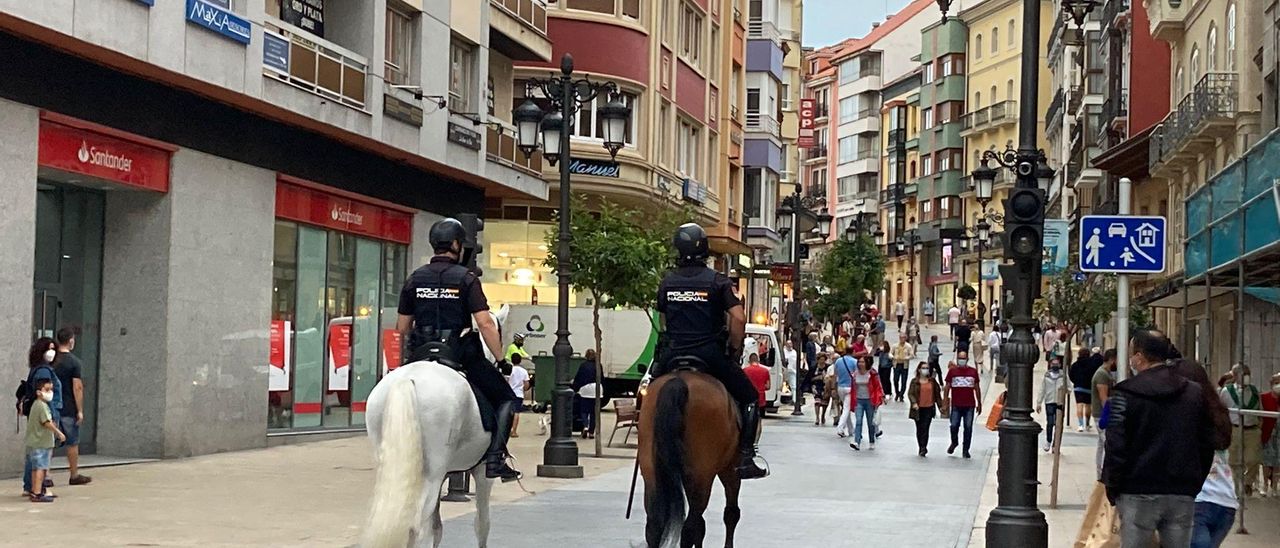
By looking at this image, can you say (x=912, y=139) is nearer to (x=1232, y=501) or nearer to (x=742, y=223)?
(x=742, y=223)

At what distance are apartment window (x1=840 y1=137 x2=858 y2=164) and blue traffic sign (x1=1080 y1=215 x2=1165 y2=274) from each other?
5004 inches

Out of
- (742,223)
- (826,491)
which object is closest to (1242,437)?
(826,491)

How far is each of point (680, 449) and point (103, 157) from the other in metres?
12.5

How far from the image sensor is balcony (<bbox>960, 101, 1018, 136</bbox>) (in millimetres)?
105625

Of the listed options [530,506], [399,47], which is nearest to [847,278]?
[399,47]

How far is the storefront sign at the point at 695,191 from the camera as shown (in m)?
48.5

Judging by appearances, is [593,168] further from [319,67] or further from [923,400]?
[319,67]

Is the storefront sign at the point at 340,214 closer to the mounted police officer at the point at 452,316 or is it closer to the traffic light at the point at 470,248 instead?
the traffic light at the point at 470,248

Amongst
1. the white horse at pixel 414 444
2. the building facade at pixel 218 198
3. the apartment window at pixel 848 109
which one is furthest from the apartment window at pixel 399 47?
the apartment window at pixel 848 109

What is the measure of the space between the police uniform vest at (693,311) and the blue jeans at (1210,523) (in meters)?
3.30

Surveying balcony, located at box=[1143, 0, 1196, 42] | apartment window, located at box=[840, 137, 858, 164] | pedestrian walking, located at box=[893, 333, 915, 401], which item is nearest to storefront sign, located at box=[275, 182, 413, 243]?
pedestrian walking, located at box=[893, 333, 915, 401]

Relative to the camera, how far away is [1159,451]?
391 inches

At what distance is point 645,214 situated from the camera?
3847cm

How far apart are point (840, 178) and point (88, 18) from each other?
422ft
